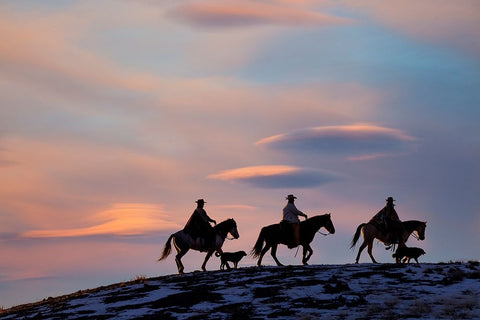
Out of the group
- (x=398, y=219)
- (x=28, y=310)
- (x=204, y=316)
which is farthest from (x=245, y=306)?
(x=398, y=219)

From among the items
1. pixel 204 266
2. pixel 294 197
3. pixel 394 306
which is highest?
pixel 294 197

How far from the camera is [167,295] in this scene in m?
25.7

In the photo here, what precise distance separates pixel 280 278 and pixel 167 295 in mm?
4029

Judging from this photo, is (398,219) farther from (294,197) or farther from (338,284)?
(338,284)

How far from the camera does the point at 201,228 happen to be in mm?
33344

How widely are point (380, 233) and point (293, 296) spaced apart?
1164cm

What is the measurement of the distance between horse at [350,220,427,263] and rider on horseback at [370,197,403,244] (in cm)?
18

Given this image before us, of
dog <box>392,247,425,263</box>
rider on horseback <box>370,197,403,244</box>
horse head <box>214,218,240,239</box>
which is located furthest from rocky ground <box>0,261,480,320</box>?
rider on horseback <box>370,197,403,244</box>

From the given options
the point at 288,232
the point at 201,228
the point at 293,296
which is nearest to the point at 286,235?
the point at 288,232

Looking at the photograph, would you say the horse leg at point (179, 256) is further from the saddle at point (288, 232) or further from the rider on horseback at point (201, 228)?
the saddle at point (288, 232)

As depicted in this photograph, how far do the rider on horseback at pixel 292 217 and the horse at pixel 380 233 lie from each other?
305cm

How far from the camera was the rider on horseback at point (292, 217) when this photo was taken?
32875 millimetres

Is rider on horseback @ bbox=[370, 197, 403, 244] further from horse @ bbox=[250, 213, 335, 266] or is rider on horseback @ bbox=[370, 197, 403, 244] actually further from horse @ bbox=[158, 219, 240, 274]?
horse @ bbox=[158, 219, 240, 274]

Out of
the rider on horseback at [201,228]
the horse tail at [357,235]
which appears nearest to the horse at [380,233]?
the horse tail at [357,235]
